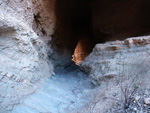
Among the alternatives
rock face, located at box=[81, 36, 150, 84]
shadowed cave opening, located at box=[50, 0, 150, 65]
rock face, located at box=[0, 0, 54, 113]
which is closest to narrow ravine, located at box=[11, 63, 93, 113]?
rock face, located at box=[0, 0, 54, 113]

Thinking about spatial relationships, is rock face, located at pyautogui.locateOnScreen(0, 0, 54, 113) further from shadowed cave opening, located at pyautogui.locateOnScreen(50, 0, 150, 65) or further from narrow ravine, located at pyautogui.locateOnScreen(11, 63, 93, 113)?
shadowed cave opening, located at pyautogui.locateOnScreen(50, 0, 150, 65)

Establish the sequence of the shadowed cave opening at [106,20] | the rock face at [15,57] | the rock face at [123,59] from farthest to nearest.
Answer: the shadowed cave opening at [106,20], the rock face at [123,59], the rock face at [15,57]

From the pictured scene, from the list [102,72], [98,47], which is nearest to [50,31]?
[98,47]

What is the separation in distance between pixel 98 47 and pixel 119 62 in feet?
3.88

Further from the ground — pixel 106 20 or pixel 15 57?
pixel 15 57

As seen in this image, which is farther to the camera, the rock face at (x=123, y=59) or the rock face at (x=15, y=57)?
the rock face at (x=123, y=59)

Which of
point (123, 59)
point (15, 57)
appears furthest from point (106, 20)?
point (15, 57)

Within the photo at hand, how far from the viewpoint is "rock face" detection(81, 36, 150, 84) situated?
9.02ft

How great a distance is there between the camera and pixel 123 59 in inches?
126

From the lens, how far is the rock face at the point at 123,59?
108 inches

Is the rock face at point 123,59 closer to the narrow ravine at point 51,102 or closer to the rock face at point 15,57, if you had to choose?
the narrow ravine at point 51,102

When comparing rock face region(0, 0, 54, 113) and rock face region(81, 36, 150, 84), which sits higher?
rock face region(0, 0, 54, 113)

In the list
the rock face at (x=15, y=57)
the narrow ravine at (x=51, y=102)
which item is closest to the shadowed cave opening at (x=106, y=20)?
the rock face at (x=15, y=57)

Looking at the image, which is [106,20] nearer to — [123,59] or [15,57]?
[123,59]
